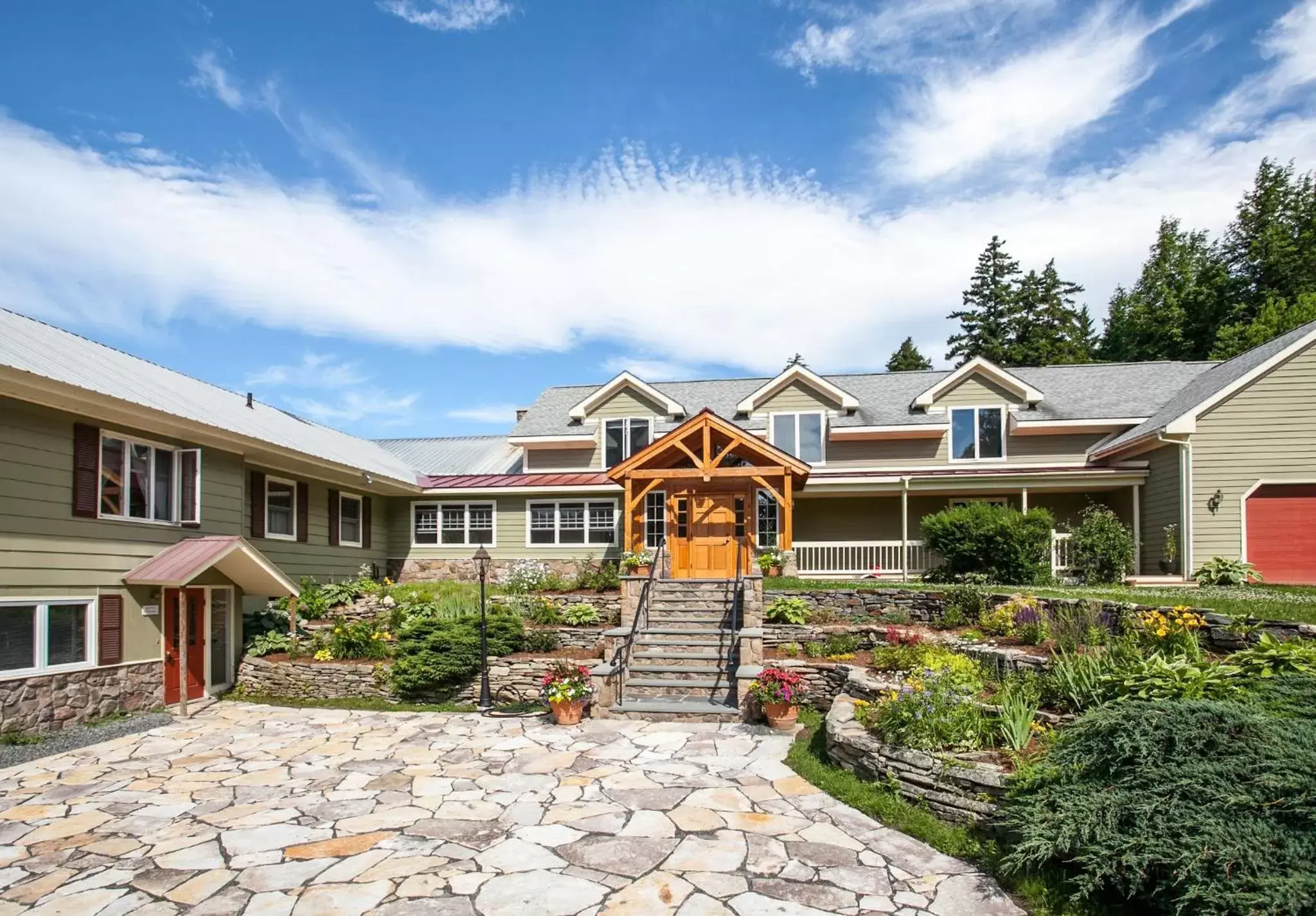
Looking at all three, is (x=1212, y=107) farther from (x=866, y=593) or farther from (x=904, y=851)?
(x=904, y=851)

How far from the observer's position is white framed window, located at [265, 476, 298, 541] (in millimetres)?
16078

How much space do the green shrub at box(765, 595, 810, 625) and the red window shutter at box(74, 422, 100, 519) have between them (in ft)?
35.4

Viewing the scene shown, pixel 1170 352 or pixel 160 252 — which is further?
pixel 1170 352

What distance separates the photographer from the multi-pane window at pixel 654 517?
20.9m

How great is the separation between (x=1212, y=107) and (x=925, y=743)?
14.6m

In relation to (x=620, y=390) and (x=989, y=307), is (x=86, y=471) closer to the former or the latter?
(x=620, y=390)

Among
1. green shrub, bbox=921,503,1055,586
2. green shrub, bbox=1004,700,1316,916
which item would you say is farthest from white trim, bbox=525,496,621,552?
green shrub, bbox=1004,700,1316,916

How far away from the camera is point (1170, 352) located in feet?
122

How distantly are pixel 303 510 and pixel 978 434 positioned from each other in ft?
55.7

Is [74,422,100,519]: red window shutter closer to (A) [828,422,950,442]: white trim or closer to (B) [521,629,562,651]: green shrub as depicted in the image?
(B) [521,629,562,651]: green shrub

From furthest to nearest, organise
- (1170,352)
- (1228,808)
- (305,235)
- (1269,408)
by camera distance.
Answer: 1. (1170,352)
2. (1269,408)
3. (305,235)
4. (1228,808)

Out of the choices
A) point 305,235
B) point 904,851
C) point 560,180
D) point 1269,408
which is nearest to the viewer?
point 904,851

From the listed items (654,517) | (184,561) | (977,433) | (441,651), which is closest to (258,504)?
(184,561)

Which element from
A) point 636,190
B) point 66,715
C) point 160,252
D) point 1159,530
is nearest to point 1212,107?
point 1159,530
